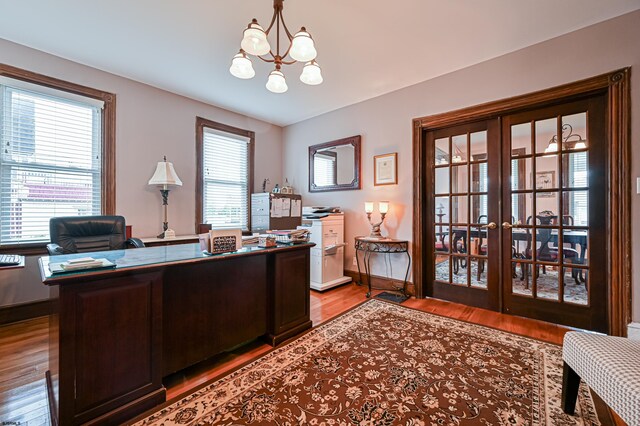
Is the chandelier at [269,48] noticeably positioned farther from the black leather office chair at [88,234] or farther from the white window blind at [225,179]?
the white window blind at [225,179]

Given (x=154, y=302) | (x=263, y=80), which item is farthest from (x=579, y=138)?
(x=154, y=302)

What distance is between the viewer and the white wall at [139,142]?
2.67 meters

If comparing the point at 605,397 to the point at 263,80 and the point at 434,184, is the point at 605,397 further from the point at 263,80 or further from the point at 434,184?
the point at 263,80

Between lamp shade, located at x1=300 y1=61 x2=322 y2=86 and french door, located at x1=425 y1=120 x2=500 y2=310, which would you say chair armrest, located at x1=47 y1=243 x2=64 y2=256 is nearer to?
lamp shade, located at x1=300 y1=61 x2=322 y2=86

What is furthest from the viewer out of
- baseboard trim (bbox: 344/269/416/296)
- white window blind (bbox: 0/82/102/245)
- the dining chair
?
baseboard trim (bbox: 344/269/416/296)

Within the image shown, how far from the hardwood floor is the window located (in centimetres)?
204

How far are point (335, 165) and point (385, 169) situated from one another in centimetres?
95

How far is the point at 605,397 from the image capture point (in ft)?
3.74

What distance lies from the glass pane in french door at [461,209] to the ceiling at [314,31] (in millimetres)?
952

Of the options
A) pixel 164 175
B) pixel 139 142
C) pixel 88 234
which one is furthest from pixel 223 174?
pixel 88 234

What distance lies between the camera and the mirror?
13.3 ft

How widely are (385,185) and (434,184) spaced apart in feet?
2.14

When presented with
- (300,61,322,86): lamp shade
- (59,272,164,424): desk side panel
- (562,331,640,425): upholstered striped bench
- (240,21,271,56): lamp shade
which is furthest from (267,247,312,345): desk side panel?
(562,331,640,425): upholstered striped bench

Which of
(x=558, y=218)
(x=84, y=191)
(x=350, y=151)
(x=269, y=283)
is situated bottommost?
(x=269, y=283)
